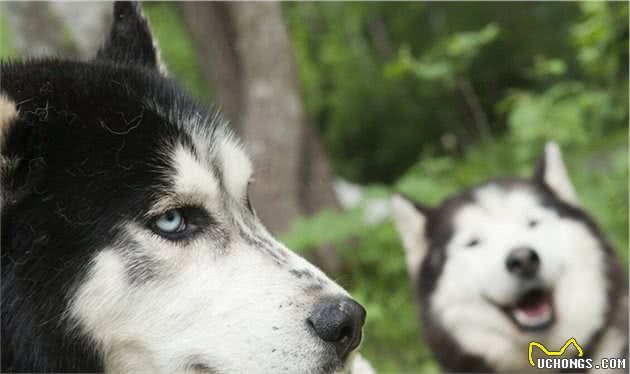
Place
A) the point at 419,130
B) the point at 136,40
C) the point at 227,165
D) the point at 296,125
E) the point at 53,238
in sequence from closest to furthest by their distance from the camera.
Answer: the point at 53,238 < the point at 227,165 < the point at 136,40 < the point at 296,125 < the point at 419,130

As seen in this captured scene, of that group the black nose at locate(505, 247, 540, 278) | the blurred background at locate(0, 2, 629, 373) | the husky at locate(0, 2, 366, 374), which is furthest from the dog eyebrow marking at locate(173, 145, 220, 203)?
the black nose at locate(505, 247, 540, 278)

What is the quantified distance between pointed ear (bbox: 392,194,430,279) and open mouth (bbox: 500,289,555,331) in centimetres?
89

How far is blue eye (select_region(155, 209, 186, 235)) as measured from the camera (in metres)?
2.32

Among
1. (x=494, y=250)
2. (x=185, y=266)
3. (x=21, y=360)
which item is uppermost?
(x=185, y=266)

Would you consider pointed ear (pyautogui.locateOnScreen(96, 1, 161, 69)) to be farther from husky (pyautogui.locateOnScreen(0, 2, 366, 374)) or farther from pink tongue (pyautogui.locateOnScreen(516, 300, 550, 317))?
pink tongue (pyautogui.locateOnScreen(516, 300, 550, 317))

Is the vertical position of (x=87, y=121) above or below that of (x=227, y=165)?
above

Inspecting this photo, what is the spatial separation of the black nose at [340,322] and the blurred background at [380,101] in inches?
62.8

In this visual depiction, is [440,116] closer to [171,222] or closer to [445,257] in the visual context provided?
[445,257]

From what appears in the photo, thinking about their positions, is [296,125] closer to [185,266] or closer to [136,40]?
[136,40]

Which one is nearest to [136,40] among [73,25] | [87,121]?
[87,121]

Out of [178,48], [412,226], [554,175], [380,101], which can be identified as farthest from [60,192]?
[178,48]

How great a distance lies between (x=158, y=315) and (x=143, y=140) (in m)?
0.59

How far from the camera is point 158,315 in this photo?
87.7 inches

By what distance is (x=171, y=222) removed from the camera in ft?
7.69
